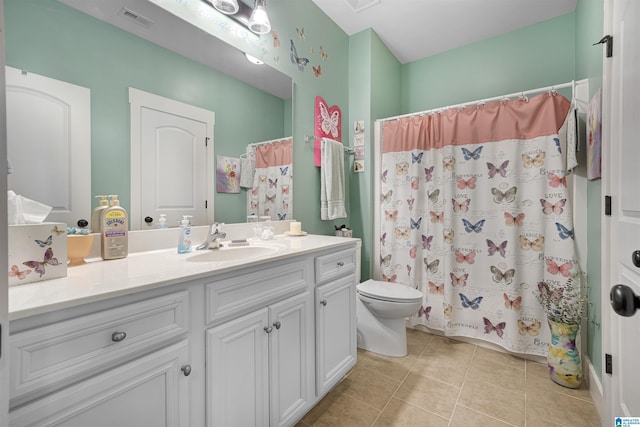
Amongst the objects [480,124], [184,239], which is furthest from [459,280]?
[184,239]

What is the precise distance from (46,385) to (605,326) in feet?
6.45

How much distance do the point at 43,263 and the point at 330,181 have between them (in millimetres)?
Answer: 1686

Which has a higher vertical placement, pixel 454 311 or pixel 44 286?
pixel 44 286

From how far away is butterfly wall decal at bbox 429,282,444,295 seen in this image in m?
2.19

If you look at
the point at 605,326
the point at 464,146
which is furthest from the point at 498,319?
the point at 464,146

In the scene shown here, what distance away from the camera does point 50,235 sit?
30.6 inches

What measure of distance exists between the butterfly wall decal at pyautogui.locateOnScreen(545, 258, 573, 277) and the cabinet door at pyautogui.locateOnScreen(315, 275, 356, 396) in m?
1.36

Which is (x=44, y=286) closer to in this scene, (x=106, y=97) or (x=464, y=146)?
(x=106, y=97)

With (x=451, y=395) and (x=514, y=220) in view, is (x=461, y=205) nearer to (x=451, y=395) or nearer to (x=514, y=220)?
(x=514, y=220)

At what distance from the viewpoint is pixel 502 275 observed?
1972 millimetres

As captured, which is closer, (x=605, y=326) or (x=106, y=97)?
(x=106, y=97)

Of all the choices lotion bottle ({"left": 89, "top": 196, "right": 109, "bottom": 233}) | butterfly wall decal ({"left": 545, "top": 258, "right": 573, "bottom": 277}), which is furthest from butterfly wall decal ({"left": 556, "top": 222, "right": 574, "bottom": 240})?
lotion bottle ({"left": 89, "top": 196, "right": 109, "bottom": 233})

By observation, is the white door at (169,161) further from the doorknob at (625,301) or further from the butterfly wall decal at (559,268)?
the butterfly wall decal at (559,268)

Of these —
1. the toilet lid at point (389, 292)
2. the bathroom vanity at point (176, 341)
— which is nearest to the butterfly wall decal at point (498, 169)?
the toilet lid at point (389, 292)
